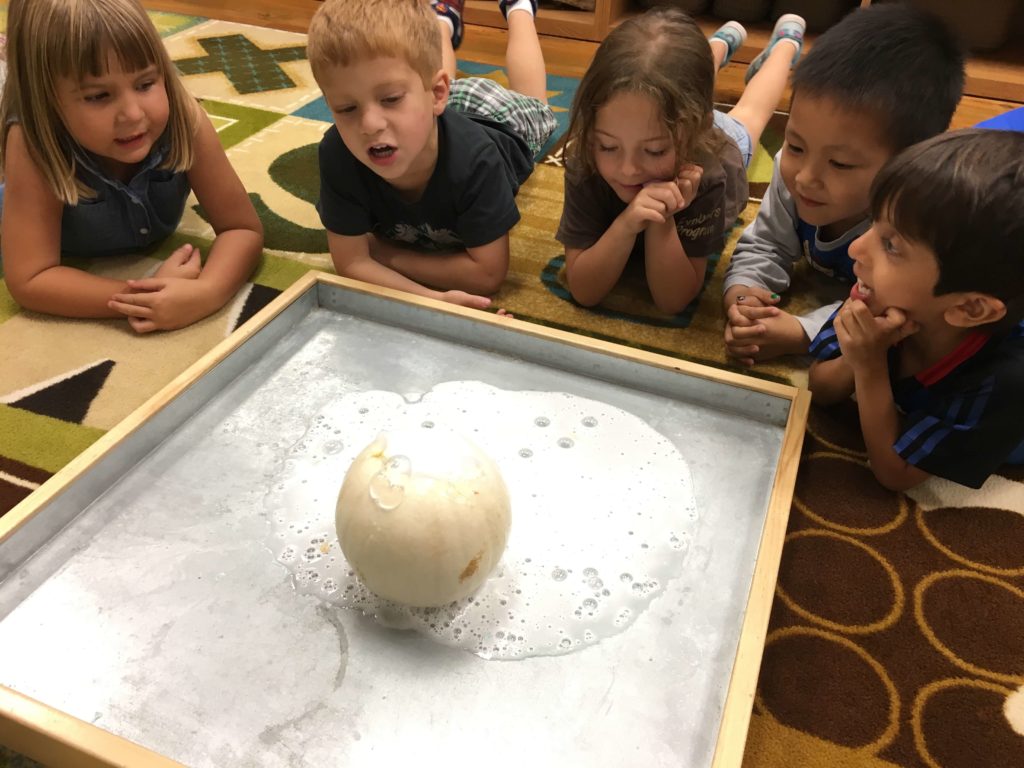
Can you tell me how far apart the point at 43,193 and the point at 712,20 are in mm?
1776

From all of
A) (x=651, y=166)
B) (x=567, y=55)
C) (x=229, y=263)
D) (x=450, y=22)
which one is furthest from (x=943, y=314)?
(x=567, y=55)

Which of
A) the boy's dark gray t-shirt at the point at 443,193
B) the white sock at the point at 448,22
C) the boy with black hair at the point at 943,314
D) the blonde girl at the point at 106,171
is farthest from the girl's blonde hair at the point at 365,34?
the white sock at the point at 448,22

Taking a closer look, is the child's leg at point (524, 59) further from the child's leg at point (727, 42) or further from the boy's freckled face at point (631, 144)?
the boy's freckled face at point (631, 144)

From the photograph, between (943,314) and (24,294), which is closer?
(943,314)

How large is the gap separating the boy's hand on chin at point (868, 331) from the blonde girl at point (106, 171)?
0.84 metres

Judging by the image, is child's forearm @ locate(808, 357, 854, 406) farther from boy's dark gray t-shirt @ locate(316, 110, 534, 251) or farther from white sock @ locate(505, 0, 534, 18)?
white sock @ locate(505, 0, 534, 18)

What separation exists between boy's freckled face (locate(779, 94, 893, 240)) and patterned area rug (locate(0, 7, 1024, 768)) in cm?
23

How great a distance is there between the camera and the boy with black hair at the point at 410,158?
0.96 m

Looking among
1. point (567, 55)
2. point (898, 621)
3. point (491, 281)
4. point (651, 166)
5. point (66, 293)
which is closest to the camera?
point (898, 621)

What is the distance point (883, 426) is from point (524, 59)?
43.6 inches

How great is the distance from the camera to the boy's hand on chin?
2.69 ft

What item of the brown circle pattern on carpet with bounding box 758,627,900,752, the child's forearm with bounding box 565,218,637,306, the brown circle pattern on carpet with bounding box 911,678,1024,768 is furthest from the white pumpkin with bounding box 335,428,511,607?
the child's forearm with bounding box 565,218,637,306

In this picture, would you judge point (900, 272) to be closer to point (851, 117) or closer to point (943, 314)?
point (943, 314)

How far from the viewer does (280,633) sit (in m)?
0.66
